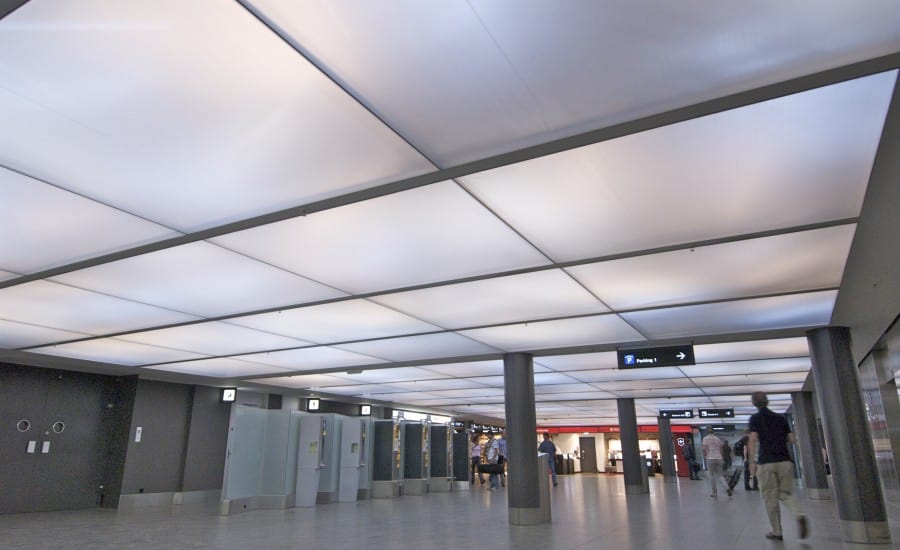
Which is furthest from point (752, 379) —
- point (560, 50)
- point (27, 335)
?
point (27, 335)

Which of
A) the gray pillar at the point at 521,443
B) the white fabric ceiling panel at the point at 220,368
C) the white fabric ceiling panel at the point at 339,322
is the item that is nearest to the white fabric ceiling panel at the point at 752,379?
the gray pillar at the point at 521,443

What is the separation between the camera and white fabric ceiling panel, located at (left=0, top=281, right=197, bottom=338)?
718 cm

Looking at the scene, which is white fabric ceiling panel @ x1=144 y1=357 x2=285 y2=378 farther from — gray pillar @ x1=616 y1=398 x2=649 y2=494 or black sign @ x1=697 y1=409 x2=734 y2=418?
black sign @ x1=697 y1=409 x2=734 y2=418

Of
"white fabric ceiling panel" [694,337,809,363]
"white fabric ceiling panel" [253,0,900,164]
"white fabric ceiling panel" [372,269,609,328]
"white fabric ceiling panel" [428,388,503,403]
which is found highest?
"white fabric ceiling panel" [253,0,900,164]

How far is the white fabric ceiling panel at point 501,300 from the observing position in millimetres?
6730

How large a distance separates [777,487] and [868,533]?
5.48 ft

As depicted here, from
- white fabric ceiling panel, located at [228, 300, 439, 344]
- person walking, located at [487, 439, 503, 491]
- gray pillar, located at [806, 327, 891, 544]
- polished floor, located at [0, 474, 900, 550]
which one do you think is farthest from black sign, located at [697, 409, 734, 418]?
white fabric ceiling panel, located at [228, 300, 439, 344]

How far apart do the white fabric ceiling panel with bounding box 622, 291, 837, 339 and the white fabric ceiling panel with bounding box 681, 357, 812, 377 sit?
11.5ft

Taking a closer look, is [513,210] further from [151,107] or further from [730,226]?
[151,107]

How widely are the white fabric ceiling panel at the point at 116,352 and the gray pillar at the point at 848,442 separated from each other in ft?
37.6

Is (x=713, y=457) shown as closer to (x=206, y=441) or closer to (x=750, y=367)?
(x=750, y=367)

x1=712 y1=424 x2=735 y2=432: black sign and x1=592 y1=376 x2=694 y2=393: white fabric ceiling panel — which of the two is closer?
x1=592 y1=376 x2=694 y2=393: white fabric ceiling panel

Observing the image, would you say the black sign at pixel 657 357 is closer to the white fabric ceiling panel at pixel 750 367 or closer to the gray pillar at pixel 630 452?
the white fabric ceiling panel at pixel 750 367

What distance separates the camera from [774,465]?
783cm
